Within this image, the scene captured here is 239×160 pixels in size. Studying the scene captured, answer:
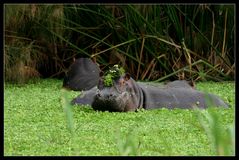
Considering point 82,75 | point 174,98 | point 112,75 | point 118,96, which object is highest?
point 112,75

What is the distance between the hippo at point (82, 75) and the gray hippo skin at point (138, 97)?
Answer: 130 cm

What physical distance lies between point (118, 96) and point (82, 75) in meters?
2.10

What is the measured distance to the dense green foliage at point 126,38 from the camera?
7891 mm

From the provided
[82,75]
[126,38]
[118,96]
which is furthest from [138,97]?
[126,38]

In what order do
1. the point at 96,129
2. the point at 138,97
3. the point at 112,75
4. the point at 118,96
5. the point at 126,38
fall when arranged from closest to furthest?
1. the point at 96,129
2. the point at 118,96
3. the point at 112,75
4. the point at 138,97
5. the point at 126,38

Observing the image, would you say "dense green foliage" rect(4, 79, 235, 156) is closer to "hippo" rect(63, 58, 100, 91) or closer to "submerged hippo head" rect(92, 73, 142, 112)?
"submerged hippo head" rect(92, 73, 142, 112)

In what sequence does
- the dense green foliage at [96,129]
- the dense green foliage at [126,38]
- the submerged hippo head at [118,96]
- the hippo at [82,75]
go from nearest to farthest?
the dense green foliage at [96,129] → the submerged hippo head at [118,96] → the hippo at [82,75] → the dense green foliage at [126,38]

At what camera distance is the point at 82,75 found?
7.84 meters

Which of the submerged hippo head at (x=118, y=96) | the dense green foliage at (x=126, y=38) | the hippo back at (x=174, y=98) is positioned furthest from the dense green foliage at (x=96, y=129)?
the dense green foliage at (x=126, y=38)

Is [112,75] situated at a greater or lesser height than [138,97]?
greater

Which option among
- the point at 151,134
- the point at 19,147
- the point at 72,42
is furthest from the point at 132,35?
the point at 19,147

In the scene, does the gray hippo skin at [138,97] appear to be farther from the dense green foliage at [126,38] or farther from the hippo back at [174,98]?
the dense green foliage at [126,38]

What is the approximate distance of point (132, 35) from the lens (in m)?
8.09

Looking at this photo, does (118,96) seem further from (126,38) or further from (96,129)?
(126,38)
